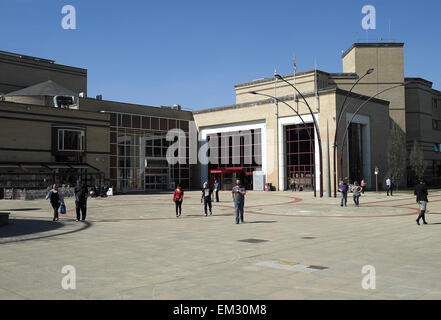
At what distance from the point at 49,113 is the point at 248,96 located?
31.2m

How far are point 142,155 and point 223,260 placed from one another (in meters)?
46.9

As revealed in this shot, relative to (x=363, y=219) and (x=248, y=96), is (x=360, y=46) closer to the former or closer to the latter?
(x=248, y=96)

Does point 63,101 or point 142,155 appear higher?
point 63,101

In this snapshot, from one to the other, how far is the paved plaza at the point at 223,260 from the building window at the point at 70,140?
30700 millimetres

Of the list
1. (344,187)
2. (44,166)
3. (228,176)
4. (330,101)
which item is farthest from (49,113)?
(344,187)

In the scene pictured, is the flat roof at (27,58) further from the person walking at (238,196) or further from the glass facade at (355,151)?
the person walking at (238,196)

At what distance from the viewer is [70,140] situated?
150ft

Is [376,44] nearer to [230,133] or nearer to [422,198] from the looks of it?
[230,133]

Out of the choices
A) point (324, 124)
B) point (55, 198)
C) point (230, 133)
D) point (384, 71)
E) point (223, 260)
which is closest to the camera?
point (223, 260)

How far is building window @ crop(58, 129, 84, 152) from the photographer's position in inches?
1774

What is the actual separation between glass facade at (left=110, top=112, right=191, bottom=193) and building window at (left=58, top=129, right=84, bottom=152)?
15.3 ft

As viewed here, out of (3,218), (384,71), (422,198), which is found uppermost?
(384,71)

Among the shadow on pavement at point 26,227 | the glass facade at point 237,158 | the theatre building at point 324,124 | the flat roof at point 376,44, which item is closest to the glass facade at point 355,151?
the theatre building at point 324,124

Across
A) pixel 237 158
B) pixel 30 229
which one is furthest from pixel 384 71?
pixel 30 229
